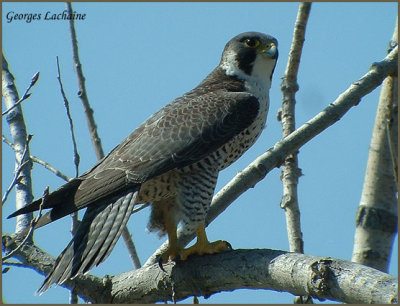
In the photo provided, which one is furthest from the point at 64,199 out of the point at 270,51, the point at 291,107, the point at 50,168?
the point at 270,51

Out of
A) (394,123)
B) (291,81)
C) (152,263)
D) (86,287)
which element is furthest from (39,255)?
(394,123)

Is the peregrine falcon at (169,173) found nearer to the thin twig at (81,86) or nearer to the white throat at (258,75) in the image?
the white throat at (258,75)

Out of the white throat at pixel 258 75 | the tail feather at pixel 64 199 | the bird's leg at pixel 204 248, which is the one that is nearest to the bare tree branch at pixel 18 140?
the tail feather at pixel 64 199

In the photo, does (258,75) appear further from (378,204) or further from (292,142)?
(378,204)

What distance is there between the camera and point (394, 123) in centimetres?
554

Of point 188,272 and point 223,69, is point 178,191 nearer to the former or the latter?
point 188,272

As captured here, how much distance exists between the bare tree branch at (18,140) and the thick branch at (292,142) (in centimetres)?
104

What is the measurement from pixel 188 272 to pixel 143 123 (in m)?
1.54

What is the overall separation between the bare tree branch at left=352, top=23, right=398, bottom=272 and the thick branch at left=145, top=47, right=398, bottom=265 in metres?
0.50

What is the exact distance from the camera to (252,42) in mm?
6617

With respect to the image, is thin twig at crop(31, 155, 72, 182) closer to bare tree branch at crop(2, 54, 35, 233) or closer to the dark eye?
bare tree branch at crop(2, 54, 35, 233)

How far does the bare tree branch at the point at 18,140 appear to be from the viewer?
16.3 ft

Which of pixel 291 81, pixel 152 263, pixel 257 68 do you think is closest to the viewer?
pixel 152 263

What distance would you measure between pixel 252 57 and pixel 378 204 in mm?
1713
